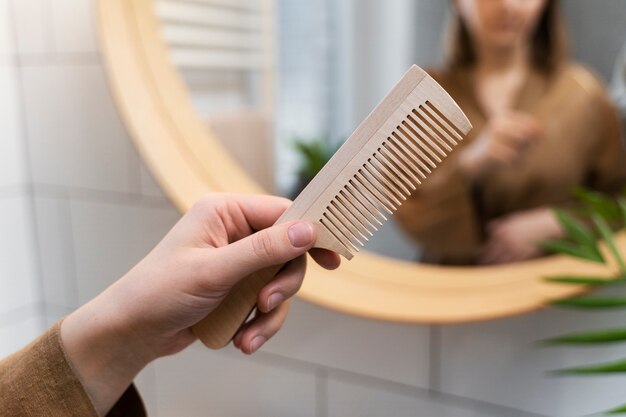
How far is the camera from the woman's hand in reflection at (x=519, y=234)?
25.0 inches

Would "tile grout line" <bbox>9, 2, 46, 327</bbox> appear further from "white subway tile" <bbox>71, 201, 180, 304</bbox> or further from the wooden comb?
the wooden comb

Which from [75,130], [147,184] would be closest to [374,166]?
[147,184]

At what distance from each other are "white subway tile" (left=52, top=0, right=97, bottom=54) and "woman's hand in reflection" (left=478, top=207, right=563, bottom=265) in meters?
0.62

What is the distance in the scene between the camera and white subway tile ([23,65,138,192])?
2.83 ft

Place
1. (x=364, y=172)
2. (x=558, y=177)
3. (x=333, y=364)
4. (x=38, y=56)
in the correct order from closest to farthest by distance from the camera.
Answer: (x=364, y=172) → (x=558, y=177) → (x=333, y=364) → (x=38, y=56)

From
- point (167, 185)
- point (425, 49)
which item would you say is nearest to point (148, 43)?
point (167, 185)

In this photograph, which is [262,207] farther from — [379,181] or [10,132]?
[10,132]

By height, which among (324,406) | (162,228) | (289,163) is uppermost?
(289,163)

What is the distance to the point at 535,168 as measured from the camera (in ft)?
2.09

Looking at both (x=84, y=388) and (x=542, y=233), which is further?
(x=542, y=233)

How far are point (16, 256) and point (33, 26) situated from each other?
0.38m

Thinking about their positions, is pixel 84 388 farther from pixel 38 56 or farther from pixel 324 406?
pixel 38 56

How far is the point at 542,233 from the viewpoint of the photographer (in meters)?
0.64

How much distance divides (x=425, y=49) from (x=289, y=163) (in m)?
0.26
